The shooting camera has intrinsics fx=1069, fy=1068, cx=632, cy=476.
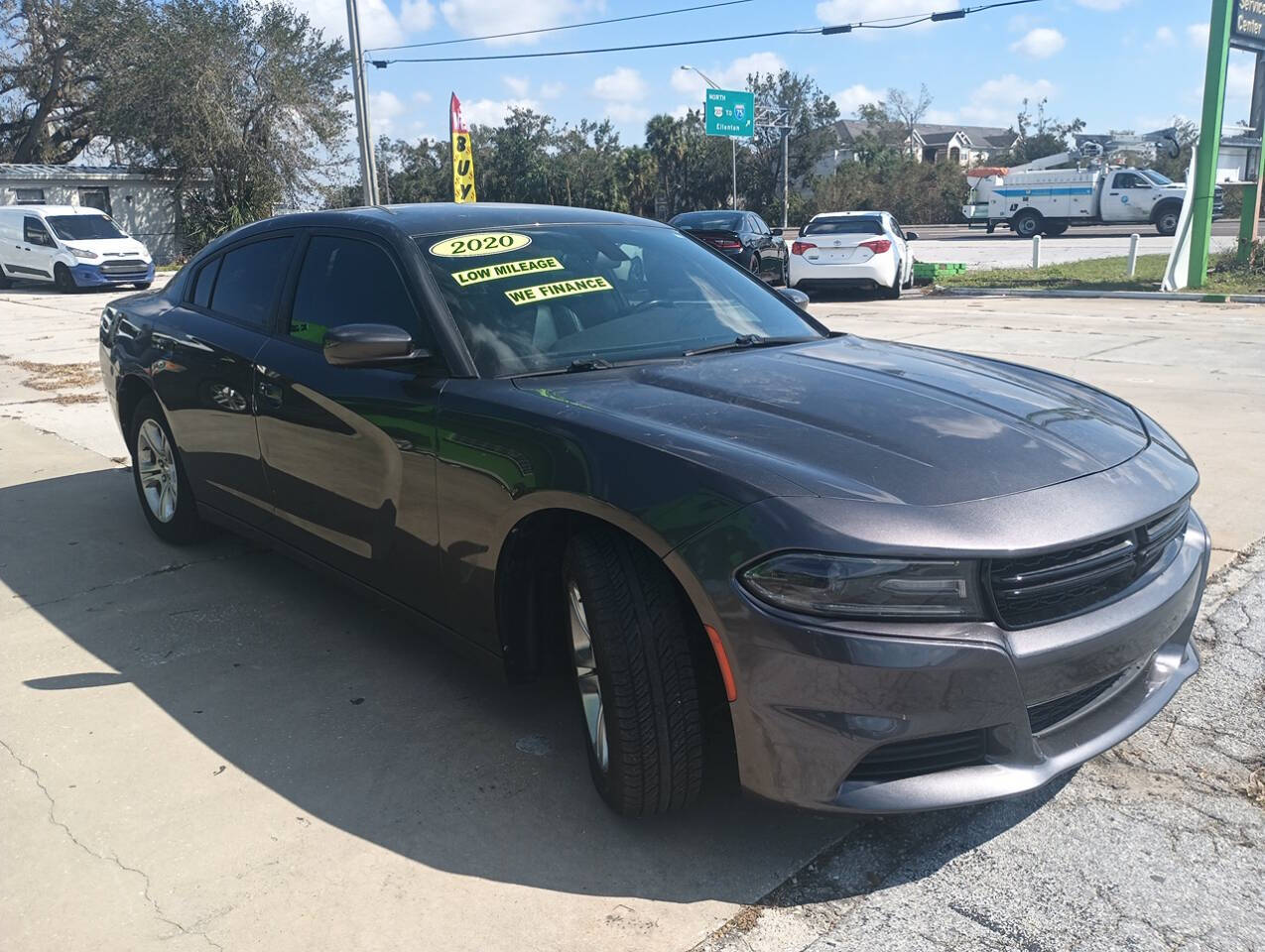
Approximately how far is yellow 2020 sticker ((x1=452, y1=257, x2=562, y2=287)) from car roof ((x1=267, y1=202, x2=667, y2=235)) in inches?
10.9

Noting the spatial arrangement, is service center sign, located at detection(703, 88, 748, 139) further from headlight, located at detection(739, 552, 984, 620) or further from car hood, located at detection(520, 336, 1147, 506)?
headlight, located at detection(739, 552, 984, 620)

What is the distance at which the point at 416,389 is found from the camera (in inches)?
132

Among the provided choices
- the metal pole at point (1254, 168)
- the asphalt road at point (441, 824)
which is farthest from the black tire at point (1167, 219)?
the asphalt road at point (441, 824)

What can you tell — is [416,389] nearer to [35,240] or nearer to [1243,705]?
[1243,705]

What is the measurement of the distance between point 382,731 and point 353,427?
999 millimetres

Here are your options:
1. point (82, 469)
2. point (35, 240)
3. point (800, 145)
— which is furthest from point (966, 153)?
point (82, 469)

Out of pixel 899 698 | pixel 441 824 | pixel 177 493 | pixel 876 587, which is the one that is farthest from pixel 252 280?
pixel 899 698

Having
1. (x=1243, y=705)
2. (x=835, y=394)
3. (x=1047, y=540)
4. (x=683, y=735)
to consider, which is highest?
(x=835, y=394)

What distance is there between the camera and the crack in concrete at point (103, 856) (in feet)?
8.15

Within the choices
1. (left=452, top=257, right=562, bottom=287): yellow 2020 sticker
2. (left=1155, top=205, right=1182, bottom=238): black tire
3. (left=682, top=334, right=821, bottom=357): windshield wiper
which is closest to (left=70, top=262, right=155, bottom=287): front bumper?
(left=452, top=257, right=562, bottom=287): yellow 2020 sticker

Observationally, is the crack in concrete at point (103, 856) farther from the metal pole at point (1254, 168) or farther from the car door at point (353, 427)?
the metal pole at point (1254, 168)

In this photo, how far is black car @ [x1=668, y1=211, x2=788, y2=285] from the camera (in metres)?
20.3

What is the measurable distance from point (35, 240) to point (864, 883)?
2571 cm

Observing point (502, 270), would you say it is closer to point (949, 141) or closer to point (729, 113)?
point (729, 113)
